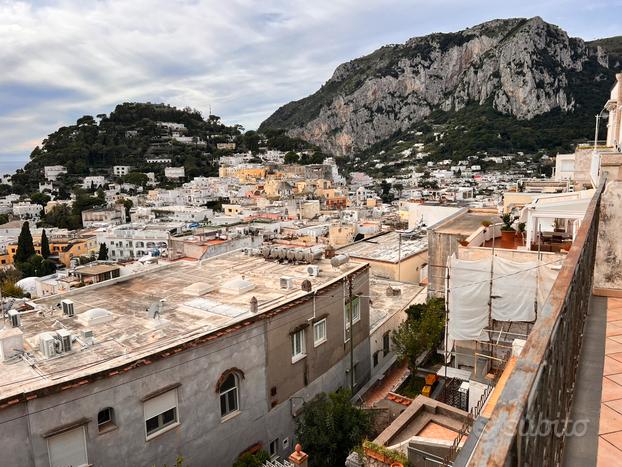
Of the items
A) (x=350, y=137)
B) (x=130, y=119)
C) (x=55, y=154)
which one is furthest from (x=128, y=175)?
(x=350, y=137)

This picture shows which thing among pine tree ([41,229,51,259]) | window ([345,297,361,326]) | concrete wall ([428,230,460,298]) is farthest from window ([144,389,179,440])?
pine tree ([41,229,51,259])

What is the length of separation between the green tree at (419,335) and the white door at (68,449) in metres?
10.2

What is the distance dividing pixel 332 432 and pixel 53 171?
104640 mm

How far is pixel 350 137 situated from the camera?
151 meters

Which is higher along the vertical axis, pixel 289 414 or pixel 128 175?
pixel 128 175

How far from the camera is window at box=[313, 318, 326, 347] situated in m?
13.2

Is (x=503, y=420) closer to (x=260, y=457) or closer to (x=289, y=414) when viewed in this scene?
(x=260, y=457)

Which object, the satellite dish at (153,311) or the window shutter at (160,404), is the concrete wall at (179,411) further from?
the satellite dish at (153,311)

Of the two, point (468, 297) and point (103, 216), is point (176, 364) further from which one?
point (103, 216)

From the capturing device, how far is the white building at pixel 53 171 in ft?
317

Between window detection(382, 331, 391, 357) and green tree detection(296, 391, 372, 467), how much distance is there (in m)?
6.83

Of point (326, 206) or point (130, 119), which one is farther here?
point (130, 119)

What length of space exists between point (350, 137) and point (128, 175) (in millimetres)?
79989

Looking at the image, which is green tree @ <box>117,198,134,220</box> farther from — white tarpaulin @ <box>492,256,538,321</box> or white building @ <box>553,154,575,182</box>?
white tarpaulin @ <box>492,256,538,321</box>
